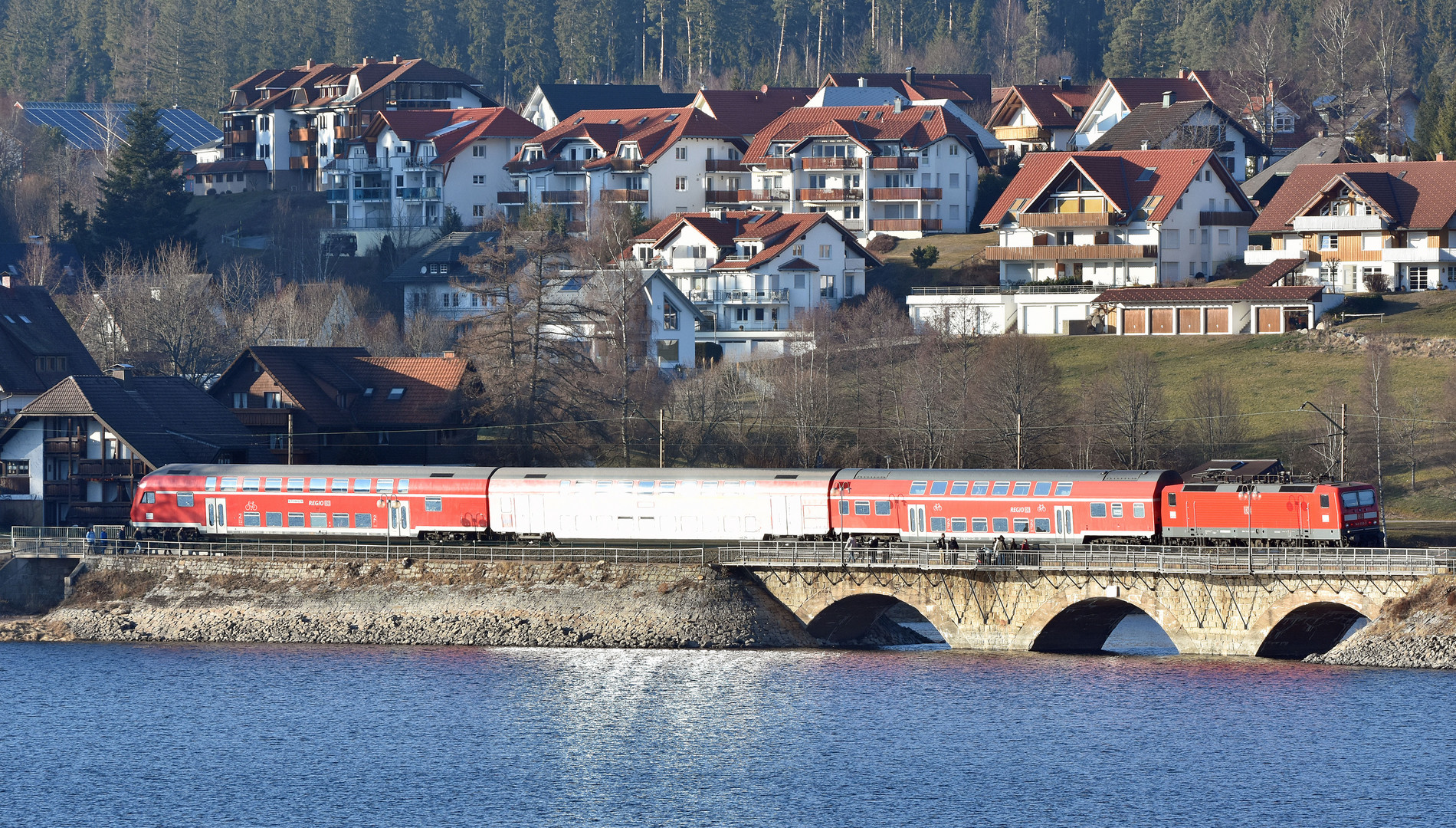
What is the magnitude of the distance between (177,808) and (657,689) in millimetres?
14857

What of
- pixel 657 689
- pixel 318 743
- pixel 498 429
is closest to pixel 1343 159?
pixel 498 429

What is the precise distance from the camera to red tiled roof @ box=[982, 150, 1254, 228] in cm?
11369

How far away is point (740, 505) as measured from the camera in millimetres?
68750

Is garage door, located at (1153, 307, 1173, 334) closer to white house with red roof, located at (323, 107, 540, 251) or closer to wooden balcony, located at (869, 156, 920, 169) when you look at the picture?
wooden balcony, located at (869, 156, 920, 169)

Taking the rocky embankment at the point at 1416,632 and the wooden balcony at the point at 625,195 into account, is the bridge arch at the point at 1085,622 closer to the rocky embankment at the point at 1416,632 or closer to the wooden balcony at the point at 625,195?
the rocky embankment at the point at 1416,632

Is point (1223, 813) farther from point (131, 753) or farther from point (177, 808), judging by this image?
point (131, 753)

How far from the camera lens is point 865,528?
67.2m

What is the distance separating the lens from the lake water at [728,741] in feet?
156

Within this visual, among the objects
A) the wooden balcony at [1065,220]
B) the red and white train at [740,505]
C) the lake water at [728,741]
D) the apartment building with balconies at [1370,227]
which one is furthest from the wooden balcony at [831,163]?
the lake water at [728,741]

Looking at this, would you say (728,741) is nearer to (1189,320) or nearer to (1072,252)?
(1189,320)

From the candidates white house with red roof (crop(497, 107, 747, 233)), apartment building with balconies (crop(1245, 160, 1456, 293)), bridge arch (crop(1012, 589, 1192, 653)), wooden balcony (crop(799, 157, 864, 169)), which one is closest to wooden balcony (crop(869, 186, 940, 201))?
wooden balcony (crop(799, 157, 864, 169))

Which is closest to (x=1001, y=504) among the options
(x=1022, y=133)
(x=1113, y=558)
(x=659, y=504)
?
(x=1113, y=558)

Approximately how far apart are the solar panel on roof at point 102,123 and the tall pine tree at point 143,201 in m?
37.1

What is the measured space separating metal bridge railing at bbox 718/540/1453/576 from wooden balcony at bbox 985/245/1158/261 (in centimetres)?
5142
